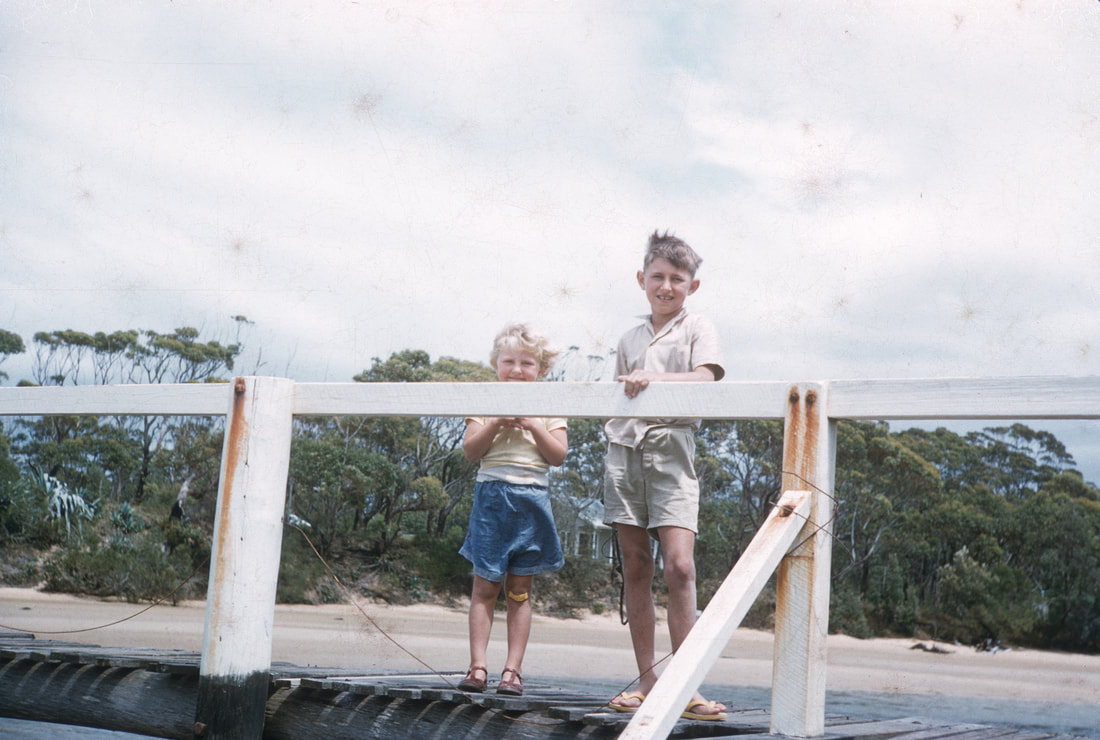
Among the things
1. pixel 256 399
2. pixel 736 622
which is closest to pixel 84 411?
pixel 256 399

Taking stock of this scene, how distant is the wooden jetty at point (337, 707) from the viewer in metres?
2.85

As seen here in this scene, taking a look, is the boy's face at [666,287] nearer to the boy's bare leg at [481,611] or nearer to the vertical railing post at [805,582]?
the vertical railing post at [805,582]

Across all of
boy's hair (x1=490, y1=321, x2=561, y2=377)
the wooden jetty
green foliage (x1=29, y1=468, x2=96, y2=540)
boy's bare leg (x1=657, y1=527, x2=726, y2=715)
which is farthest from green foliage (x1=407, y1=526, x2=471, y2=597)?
boy's bare leg (x1=657, y1=527, x2=726, y2=715)

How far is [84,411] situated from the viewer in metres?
3.56

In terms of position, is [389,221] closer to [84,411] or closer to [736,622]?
[84,411]

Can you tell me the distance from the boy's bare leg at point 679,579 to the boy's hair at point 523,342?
85 centimetres

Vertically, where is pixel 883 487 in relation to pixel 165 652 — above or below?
above

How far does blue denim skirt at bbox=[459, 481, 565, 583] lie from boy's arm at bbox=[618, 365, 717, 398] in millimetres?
740

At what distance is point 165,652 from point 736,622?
2.85m

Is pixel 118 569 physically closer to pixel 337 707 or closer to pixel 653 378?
pixel 337 707

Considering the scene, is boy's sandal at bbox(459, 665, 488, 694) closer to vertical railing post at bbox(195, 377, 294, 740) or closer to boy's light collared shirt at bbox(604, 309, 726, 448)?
vertical railing post at bbox(195, 377, 294, 740)

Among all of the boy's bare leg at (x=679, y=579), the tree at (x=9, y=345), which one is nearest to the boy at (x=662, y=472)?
the boy's bare leg at (x=679, y=579)

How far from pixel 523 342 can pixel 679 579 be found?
3.32 ft

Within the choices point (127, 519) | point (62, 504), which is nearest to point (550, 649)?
point (127, 519)
